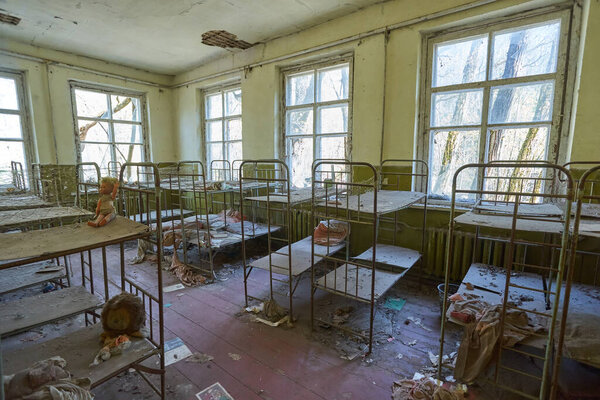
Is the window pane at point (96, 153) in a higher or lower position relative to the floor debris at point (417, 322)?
higher

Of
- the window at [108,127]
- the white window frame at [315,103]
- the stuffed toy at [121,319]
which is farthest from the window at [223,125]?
the stuffed toy at [121,319]

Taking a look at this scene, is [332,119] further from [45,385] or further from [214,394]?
[45,385]

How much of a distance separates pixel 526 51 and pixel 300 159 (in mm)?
2968

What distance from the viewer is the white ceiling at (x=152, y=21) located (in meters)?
3.42

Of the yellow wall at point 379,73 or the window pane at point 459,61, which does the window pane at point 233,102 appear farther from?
the window pane at point 459,61

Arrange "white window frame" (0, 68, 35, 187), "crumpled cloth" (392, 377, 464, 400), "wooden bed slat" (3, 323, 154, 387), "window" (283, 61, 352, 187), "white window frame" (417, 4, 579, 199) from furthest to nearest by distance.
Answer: "white window frame" (0, 68, 35, 187) → "window" (283, 61, 352, 187) → "white window frame" (417, 4, 579, 199) → "crumpled cloth" (392, 377, 464, 400) → "wooden bed slat" (3, 323, 154, 387)

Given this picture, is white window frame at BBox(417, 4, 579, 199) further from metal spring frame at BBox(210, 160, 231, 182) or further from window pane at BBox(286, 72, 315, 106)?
metal spring frame at BBox(210, 160, 231, 182)

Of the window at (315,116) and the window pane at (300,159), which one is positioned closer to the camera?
the window at (315,116)

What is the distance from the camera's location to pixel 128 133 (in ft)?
19.4

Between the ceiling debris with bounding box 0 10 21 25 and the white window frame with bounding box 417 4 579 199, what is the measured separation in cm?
511

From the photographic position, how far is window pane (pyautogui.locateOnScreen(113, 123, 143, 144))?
5750 millimetres

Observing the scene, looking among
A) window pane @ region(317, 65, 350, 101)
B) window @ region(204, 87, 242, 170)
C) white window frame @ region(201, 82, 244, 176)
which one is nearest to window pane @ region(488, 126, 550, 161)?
window pane @ region(317, 65, 350, 101)

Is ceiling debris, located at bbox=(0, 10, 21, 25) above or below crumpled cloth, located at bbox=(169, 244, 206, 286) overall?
above

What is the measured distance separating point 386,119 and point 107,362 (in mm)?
3437
